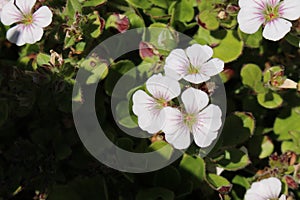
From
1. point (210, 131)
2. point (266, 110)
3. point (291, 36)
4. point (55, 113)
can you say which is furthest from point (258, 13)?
point (55, 113)

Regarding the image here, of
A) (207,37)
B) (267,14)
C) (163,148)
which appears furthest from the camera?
(207,37)

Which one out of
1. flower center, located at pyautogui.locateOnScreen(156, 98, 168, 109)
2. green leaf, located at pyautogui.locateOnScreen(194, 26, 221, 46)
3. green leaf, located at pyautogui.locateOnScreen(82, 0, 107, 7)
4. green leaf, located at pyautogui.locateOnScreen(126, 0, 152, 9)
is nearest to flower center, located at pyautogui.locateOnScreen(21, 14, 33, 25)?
green leaf, located at pyautogui.locateOnScreen(82, 0, 107, 7)

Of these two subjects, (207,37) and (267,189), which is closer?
(267,189)

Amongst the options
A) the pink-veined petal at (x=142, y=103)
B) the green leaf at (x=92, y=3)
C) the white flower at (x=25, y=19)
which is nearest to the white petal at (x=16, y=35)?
the white flower at (x=25, y=19)

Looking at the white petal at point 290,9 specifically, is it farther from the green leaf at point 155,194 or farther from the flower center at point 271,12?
the green leaf at point 155,194

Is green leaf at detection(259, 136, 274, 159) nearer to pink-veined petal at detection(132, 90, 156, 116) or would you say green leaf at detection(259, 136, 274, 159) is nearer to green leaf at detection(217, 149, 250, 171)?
green leaf at detection(217, 149, 250, 171)

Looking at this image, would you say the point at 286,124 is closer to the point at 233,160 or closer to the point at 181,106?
the point at 233,160

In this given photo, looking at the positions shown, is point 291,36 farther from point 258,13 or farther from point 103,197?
point 103,197

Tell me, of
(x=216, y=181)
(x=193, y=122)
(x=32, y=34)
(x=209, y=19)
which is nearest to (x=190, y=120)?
(x=193, y=122)
